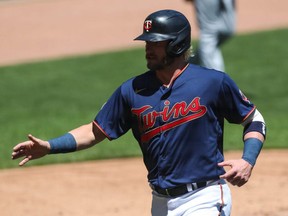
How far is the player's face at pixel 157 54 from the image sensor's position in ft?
18.2

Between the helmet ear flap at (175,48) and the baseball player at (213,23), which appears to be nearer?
→ the helmet ear flap at (175,48)

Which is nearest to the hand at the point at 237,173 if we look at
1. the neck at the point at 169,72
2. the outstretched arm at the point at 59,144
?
the neck at the point at 169,72

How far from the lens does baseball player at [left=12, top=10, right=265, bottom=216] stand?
554 centimetres

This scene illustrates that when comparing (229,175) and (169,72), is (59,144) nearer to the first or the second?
(169,72)

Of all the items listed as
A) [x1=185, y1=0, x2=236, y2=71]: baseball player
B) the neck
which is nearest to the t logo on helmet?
the neck

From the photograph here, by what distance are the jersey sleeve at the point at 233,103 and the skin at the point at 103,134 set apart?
5.3 inches

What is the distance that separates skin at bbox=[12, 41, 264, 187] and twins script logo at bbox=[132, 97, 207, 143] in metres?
0.19

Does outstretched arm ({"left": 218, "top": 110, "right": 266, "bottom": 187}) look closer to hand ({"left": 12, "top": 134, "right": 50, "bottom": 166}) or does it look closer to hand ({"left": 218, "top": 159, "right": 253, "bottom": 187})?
hand ({"left": 218, "top": 159, "right": 253, "bottom": 187})

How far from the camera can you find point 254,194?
8727 mm

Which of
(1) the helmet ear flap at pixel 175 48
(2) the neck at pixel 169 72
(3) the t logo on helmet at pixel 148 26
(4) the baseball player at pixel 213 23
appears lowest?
(4) the baseball player at pixel 213 23

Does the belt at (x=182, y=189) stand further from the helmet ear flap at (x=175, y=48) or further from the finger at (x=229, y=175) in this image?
the helmet ear flap at (x=175, y=48)

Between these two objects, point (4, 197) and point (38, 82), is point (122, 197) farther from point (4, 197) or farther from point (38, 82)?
point (38, 82)

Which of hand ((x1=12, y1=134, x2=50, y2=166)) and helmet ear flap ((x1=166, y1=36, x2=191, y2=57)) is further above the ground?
helmet ear flap ((x1=166, y1=36, x2=191, y2=57))

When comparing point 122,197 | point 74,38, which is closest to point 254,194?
point 122,197
